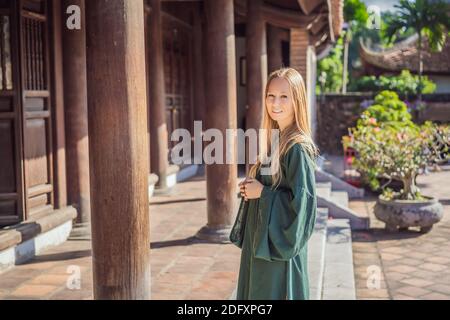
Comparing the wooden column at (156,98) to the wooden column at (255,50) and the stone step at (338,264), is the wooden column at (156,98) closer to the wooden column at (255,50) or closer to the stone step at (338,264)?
the wooden column at (255,50)

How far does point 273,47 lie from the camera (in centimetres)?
1179

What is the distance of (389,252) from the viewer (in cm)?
748

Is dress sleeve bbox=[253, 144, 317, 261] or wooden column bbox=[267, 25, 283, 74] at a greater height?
wooden column bbox=[267, 25, 283, 74]

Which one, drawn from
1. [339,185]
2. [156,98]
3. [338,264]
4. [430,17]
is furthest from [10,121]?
[430,17]

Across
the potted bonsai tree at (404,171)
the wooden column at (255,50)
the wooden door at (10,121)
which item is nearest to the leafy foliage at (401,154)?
the potted bonsai tree at (404,171)

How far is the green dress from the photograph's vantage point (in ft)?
10.0

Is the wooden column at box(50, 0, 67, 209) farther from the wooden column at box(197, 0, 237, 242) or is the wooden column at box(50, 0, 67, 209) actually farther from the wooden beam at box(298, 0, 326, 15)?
the wooden beam at box(298, 0, 326, 15)

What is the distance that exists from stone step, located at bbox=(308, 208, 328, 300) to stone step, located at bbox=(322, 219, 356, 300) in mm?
94

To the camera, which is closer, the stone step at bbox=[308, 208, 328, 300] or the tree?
the stone step at bbox=[308, 208, 328, 300]

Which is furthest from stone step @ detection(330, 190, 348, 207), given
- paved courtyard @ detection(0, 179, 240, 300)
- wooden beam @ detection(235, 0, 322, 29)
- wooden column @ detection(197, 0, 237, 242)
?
wooden column @ detection(197, 0, 237, 242)

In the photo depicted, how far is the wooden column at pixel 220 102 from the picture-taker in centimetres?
641

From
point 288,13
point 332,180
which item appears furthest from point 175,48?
point 332,180

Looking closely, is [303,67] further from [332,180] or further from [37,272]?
[37,272]

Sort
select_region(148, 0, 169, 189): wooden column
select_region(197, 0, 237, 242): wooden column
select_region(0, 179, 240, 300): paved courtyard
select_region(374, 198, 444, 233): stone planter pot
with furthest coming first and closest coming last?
select_region(148, 0, 169, 189): wooden column < select_region(374, 198, 444, 233): stone planter pot < select_region(197, 0, 237, 242): wooden column < select_region(0, 179, 240, 300): paved courtyard
